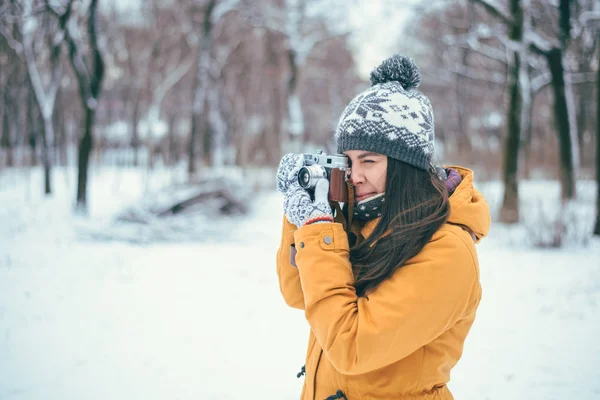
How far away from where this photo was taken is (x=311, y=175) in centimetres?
135

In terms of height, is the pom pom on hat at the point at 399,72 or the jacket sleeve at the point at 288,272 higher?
the pom pom on hat at the point at 399,72

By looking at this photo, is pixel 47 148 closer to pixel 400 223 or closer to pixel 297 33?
pixel 297 33

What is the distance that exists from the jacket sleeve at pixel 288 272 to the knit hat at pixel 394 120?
322mm

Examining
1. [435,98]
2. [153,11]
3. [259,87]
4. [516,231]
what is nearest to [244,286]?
[516,231]

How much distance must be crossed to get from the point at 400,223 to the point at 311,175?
0.31 meters

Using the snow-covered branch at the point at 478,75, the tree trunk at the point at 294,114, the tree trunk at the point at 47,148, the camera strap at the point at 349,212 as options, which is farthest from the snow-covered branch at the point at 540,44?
the tree trunk at the point at 47,148

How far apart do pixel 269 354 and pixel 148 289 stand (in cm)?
185

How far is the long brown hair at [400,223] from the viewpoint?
1181 millimetres

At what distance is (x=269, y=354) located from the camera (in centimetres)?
344

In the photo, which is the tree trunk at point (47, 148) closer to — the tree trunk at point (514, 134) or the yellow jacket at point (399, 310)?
the tree trunk at point (514, 134)

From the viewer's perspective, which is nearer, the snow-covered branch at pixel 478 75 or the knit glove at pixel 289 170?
the knit glove at pixel 289 170

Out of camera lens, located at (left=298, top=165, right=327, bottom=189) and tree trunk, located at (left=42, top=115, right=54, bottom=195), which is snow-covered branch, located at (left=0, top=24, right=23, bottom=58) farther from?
camera lens, located at (left=298, top=165, right=327, bottom=189)

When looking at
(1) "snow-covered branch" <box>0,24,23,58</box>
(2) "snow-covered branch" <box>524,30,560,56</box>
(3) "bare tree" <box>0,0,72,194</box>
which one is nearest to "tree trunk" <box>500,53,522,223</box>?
(2) "snow-covered branch" <box>524,30,560,56</box>

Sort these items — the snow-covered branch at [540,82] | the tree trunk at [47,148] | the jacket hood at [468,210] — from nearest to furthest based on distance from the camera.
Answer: the jacket hood at [468,210]
the tree trunk at [47,148]
the snow-covered branch at [540,82]
